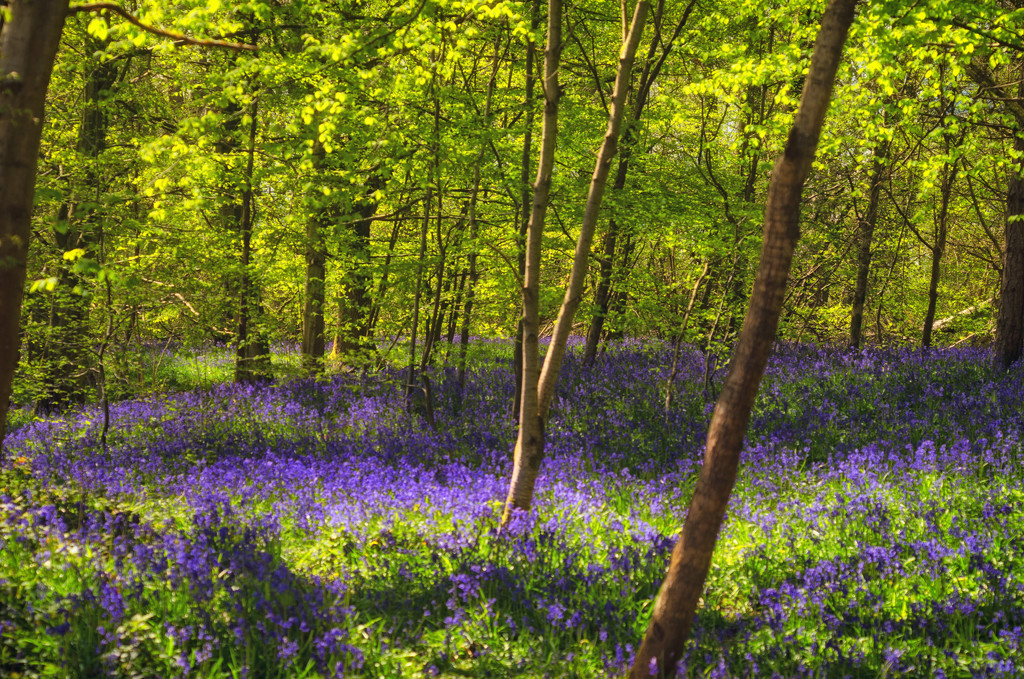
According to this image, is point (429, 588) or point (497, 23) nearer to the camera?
point (429, 588)

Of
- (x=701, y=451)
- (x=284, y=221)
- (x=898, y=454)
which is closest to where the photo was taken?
(x=898, y=454)

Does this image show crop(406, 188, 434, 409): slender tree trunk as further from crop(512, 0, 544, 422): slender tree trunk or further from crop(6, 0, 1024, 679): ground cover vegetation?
crop(512, 0, 544, 422): slender tree trunk

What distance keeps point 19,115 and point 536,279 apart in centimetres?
333

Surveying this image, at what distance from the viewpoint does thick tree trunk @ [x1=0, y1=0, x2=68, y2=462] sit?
122 inches

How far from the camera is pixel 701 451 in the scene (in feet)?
24.5

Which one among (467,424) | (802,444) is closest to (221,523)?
(467,424)

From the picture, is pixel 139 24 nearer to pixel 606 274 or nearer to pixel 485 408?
pixel 485 408

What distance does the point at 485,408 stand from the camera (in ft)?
32.5

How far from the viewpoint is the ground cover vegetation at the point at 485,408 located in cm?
363

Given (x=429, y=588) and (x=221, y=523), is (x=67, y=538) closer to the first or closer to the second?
(x=221, y=523)

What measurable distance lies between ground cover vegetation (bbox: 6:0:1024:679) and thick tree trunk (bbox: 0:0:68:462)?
15 millimetres

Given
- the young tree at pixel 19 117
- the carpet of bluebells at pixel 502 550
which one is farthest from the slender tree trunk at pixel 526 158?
the young tree at pixel 19 117

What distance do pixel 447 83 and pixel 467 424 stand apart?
5.21 m

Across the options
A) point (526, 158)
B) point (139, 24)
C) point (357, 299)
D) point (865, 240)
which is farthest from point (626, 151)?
point (139, 24)
